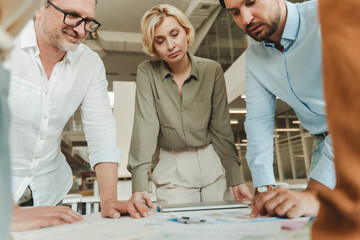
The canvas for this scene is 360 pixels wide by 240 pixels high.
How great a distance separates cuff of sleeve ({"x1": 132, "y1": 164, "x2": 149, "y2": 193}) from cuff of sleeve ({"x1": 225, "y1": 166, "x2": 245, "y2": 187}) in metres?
0.45

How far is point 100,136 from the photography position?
54.2 inches

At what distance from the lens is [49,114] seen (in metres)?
1.32

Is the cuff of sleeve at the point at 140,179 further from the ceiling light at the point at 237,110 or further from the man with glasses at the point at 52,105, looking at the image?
the ceiling light at the point at 237,110

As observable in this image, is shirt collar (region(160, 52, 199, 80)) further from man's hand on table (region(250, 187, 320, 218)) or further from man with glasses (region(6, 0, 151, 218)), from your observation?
man's hand on table (region(250, 187, 320, 218))

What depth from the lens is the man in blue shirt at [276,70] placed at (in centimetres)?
119

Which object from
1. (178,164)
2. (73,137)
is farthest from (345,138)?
(73,137)

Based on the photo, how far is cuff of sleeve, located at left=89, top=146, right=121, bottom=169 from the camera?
4.29 ft

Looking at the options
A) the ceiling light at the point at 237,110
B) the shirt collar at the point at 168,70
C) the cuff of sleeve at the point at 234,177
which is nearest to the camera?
the cuff of sleeve at the point at 234,177

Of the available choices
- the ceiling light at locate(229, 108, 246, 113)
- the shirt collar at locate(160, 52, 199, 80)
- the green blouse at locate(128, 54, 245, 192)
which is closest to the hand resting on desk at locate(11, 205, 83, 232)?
the green blouse at locate(128, 54, 245, 192)

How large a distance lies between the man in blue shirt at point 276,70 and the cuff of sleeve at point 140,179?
0.51m

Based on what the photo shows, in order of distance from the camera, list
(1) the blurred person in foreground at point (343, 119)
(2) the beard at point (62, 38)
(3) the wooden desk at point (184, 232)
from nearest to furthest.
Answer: (1) the blurred person in foreground at point (343, 119)
(3) the wooden desk at point (184, 232)
(2) the beard at point (62, 38)

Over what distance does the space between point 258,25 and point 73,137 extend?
1598 centimetres

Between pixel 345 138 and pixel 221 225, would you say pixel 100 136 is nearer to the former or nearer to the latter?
pixel 221 225

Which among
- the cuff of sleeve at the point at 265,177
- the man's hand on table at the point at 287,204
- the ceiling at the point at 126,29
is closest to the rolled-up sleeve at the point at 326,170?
the man's hand on table at the point at 287,204
